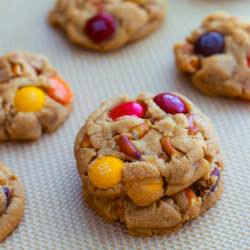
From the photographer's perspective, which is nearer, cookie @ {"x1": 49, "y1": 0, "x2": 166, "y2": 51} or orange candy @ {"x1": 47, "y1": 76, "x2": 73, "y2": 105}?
orange candy @ {"x1": 47, "y1": 76, "x2": 73, "y2": 105}

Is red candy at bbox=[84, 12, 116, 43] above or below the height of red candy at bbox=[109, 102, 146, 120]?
above

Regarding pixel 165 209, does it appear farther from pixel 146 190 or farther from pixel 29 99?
pixel 29 99

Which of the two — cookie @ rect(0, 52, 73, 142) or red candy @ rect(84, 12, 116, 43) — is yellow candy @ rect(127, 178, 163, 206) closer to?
cookie @ rect(0, 52, 73, 142)

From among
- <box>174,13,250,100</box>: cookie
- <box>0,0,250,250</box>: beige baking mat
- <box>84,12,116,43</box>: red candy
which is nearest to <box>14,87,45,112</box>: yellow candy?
<box>0,0,250,250</box>: beige baking mat

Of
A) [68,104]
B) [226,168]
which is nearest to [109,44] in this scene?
[68,104]

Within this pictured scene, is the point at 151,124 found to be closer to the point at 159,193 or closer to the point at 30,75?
the point at 159,193

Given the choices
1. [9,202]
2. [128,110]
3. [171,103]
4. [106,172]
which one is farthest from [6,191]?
[171,103]
